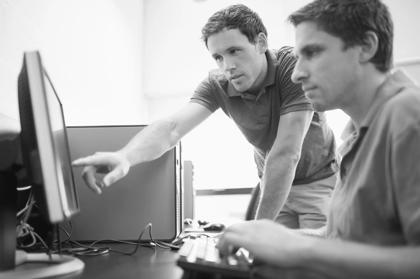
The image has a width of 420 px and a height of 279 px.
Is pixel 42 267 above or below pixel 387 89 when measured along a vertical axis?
below

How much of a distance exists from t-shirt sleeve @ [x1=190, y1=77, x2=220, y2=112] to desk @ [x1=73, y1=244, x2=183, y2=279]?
0.66 metres

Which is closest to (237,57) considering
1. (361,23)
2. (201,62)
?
(361,23)

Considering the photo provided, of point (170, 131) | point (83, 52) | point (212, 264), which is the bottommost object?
point (212, 264)

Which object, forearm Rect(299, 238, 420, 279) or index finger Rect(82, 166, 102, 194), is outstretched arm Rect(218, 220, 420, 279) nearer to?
forearm Rect(299, 238, 420, 279)

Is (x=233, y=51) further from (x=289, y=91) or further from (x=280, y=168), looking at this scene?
(x=280, y=168)

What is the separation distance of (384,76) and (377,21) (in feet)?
0.40

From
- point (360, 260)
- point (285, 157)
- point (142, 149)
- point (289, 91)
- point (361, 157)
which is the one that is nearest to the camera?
point (360, 260)

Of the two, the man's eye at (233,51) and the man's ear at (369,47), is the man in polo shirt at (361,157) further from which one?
the man's eye at (233,51)

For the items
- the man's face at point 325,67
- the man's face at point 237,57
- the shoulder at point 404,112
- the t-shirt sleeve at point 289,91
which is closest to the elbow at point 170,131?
the man's face at point 237,57

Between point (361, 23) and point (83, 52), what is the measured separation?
188cm

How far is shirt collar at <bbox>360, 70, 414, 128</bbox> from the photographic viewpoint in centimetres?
69

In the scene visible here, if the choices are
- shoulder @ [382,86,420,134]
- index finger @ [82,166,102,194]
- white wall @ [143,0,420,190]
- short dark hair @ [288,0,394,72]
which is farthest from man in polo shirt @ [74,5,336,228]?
white wall @ [143,0,420,190]

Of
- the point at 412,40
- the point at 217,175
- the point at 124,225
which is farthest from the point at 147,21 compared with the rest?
the point at 124,225

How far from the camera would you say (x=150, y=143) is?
1.12 meters
